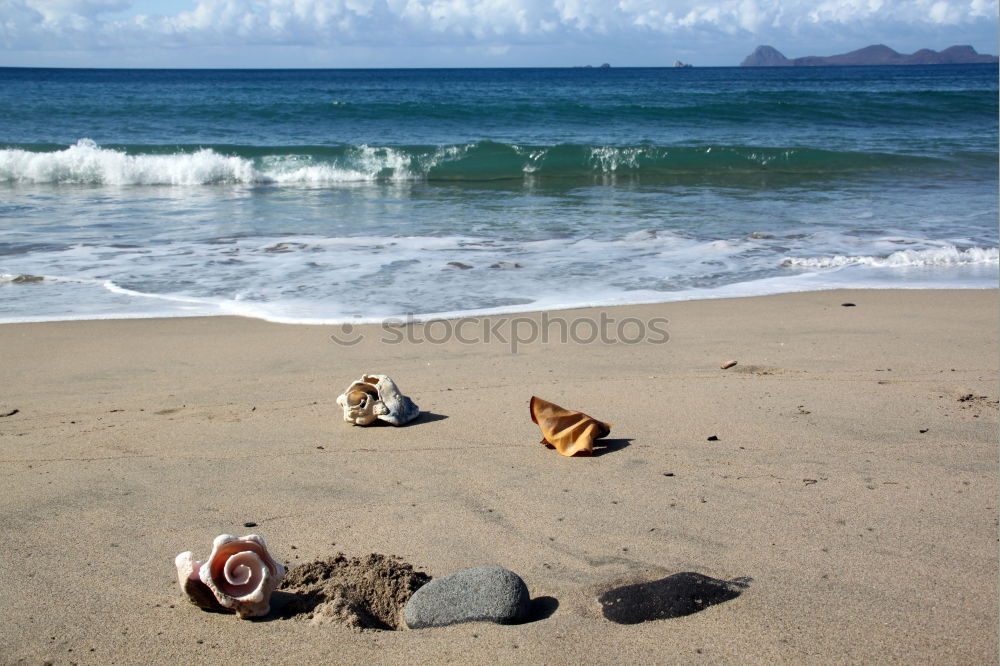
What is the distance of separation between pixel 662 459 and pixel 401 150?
17.1m

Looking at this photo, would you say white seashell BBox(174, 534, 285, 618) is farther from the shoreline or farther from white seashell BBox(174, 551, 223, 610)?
the shoreline

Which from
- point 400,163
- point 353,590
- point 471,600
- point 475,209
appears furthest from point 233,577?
point 400,163

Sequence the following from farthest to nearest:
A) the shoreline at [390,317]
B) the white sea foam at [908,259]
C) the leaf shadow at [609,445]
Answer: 1. the white sea foam at [908,259]
2. the shoreline at [390,317]
3. the leaf shadow at [609,445]

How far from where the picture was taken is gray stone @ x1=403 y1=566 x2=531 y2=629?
2.31 m

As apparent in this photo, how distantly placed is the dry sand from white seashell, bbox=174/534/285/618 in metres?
0.06

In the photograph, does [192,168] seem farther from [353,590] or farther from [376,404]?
[353,590]

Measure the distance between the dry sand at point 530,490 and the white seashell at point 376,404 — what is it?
88mm

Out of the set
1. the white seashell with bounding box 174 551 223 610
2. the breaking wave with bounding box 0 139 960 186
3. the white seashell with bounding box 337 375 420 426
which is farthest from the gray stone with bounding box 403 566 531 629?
the breaking wave with bounding box 0 139 960 186

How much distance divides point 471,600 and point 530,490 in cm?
90

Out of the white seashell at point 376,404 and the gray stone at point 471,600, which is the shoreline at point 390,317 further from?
the gray stone at point 471,600

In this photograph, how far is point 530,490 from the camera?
126 inches

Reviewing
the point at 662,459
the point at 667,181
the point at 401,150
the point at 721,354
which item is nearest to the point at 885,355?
the point at 721,354

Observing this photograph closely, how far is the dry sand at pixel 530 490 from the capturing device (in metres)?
2.27

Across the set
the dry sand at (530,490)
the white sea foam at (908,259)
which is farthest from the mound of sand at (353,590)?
the white sea foam at (908,259)
